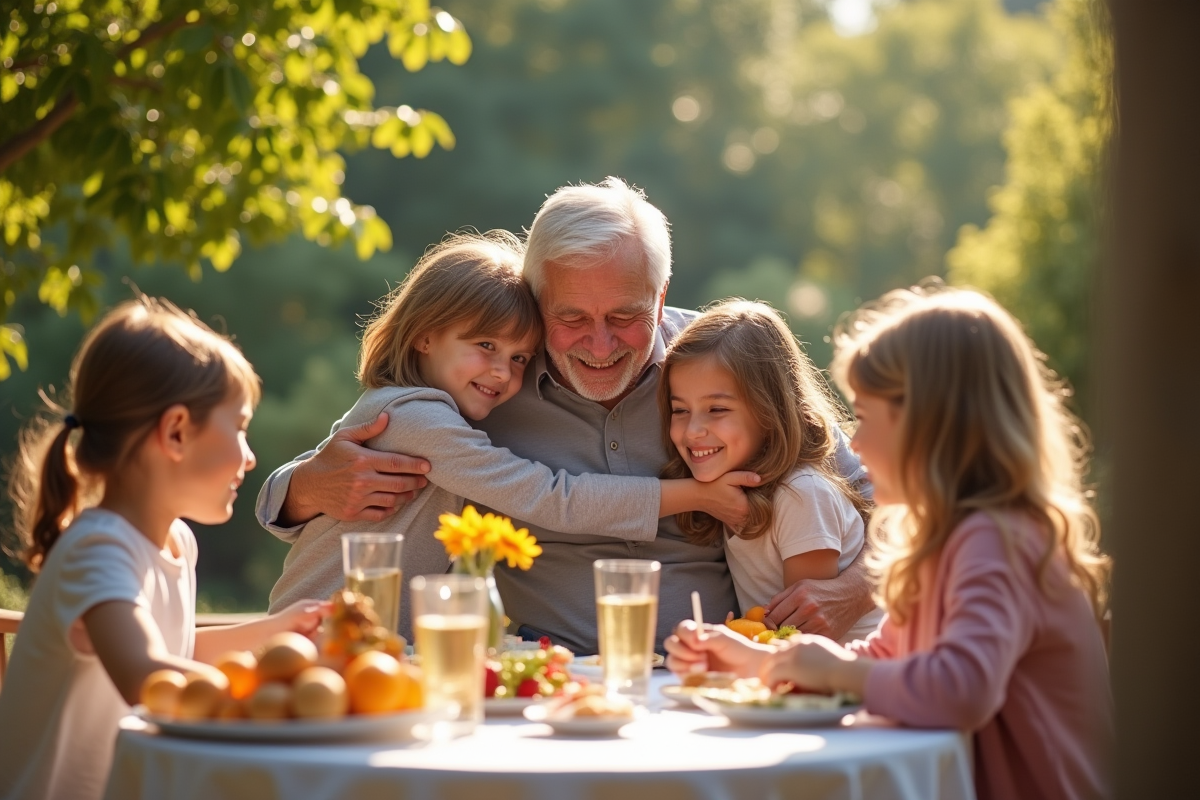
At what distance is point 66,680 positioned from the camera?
2230mm

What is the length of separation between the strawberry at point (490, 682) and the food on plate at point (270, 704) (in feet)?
1.56

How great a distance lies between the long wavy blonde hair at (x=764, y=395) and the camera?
333 centimetres

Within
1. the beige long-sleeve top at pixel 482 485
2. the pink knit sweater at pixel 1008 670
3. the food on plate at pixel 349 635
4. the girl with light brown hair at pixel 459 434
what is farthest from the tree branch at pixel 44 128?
the pink knit sweater at pixel 1008 670

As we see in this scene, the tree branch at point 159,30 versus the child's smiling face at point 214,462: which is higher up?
the tree branch at point 159,30

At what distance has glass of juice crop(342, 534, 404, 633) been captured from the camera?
225cm

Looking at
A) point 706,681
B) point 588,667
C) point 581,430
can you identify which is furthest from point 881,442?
point 581,430

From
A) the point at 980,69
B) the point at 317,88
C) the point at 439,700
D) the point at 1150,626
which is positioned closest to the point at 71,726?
the point at 439,700

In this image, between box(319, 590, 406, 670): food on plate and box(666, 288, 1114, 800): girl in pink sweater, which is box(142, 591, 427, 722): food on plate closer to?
box(319, 590, 406, 670): food on plate

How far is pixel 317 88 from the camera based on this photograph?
16.6ft

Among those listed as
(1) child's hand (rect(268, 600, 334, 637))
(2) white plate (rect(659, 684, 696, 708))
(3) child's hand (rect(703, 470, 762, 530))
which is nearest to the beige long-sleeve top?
(3) child's hand (rect(703, 470, 762, 530))

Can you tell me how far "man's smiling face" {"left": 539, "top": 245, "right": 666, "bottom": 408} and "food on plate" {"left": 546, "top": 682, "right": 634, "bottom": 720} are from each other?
1601 mm

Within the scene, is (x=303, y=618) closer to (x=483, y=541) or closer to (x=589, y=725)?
(x=483, y=541)

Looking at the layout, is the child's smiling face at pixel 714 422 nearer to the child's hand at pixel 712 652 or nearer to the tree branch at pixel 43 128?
the child's hand at pixel 712 652

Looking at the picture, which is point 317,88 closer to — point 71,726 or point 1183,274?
point 71,726
